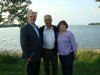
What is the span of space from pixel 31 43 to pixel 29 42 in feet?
0.17

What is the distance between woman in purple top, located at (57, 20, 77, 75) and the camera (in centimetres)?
541

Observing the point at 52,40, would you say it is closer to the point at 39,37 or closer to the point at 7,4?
the point at 39,37

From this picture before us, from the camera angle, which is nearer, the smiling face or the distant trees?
the smiling face

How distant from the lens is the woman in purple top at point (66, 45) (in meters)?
5.41

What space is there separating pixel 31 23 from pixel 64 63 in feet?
4.36

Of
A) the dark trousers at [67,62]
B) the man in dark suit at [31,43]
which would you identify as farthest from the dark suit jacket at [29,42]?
the dark trousers at [67,62]

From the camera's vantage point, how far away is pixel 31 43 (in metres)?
5.06

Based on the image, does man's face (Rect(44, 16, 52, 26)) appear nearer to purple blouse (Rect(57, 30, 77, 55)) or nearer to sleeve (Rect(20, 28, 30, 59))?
purple blouse (Rect(57, 30, 77, 55))

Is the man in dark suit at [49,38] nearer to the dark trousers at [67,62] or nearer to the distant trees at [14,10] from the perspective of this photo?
the dark trousers at [67,62]

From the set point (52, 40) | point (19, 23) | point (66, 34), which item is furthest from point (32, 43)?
point (19, 23)

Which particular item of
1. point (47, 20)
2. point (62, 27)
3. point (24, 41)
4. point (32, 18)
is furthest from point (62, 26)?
point (24, 41)

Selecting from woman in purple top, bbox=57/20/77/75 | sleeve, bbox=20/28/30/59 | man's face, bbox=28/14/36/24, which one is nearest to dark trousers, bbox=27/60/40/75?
sleeve, bbox=20/28/30/59

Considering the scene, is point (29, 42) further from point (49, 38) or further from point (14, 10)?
point (14, 10)

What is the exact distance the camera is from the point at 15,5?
36.2 ft
